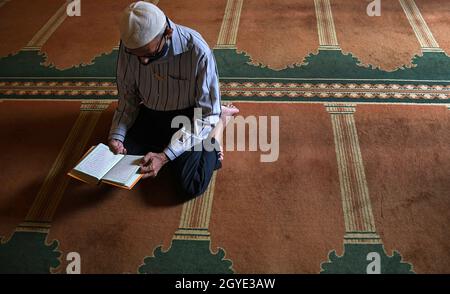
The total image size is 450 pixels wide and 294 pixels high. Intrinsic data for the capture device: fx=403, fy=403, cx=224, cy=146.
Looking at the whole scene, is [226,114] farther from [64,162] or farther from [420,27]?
[420,27]

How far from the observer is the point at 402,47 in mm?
2643

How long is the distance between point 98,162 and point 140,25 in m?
0.65

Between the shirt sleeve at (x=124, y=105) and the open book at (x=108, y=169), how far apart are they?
0.10 metres

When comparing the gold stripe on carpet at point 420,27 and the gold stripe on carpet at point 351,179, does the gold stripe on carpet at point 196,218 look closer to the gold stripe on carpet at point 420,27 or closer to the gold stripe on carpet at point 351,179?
the gold stripe on carpet at point 351,179

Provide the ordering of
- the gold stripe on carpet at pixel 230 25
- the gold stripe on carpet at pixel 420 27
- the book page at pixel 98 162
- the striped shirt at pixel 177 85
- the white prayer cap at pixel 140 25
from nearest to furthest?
the white prayer cap at pixel 140 25
the striped shirt at pixel 177 85
the book page at pixel 98 162
the gold stripe on carpet at pixel 420 27
the gold stripe on carpet at pixel 230 25

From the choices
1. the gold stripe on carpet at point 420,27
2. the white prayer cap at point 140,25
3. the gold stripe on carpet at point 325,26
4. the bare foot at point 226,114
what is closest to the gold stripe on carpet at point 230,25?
the gold stripe on carpet at point 325,26

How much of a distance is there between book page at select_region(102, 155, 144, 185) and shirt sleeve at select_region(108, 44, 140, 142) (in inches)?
5.3

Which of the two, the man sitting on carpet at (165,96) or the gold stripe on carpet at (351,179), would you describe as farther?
the gold stripe on carpet at (351,179)

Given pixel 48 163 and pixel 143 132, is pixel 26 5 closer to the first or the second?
pixel 48 163

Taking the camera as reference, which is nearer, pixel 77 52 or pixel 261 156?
pixel 261 156

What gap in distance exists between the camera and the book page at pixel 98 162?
65.7 inches

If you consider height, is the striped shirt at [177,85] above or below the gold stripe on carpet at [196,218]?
above
